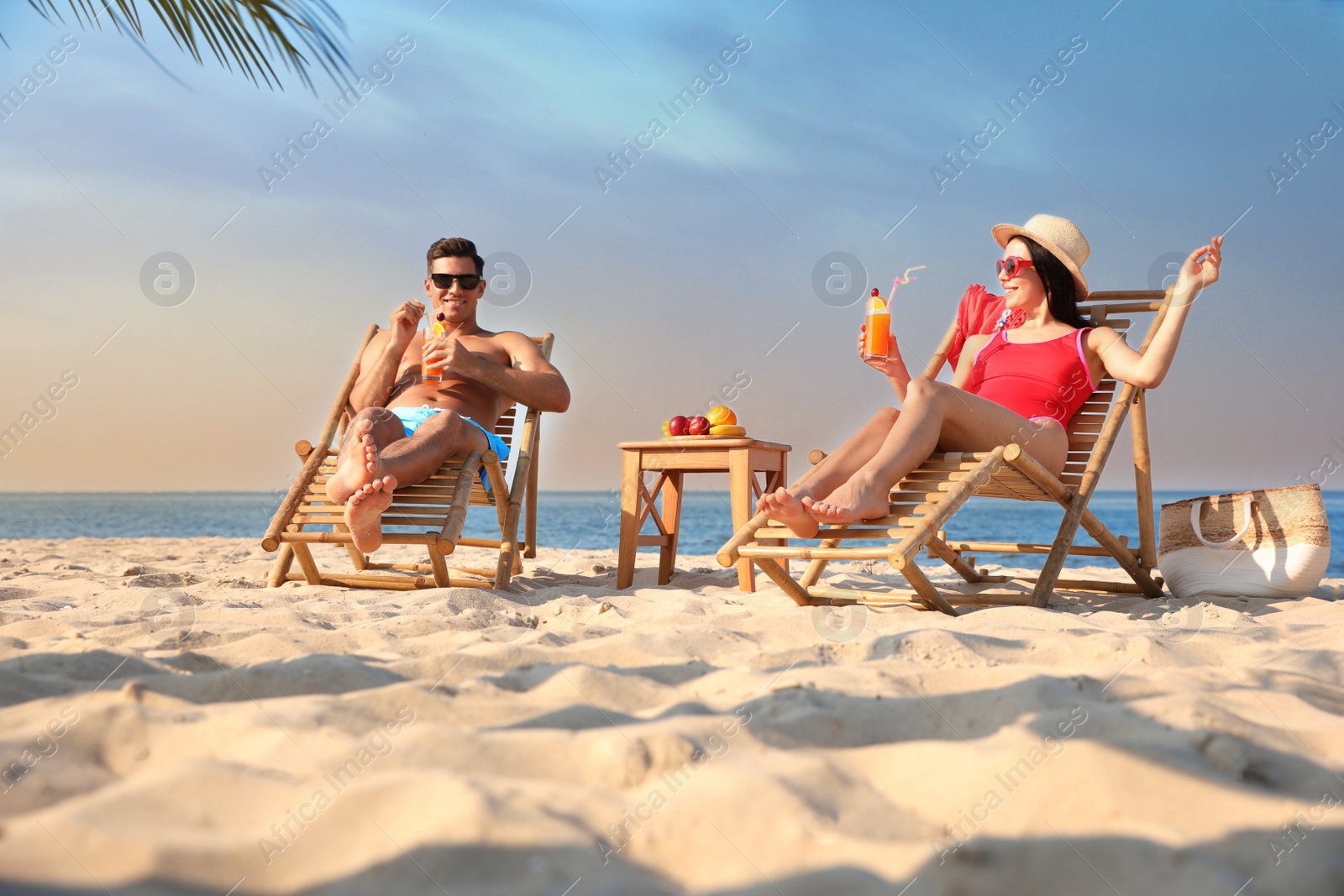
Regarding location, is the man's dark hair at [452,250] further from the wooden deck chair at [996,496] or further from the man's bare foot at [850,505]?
the man's bare foot at [850,505]

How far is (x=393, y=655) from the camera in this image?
84.0 inches

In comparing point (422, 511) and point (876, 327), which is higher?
point (876, 327)

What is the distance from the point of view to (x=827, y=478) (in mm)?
3172

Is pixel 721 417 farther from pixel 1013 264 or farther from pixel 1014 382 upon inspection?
pixel 1013 264

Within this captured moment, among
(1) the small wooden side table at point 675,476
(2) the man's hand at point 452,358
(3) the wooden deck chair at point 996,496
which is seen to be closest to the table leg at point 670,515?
(1) the small wooden side table at point 675,476

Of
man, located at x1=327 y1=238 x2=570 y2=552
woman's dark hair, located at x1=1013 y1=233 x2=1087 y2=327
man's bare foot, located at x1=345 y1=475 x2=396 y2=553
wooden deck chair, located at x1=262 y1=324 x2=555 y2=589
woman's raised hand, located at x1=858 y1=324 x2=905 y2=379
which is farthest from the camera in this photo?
woman's dark hair, located at x1=1013 y1=233 x2=1087 y2=327

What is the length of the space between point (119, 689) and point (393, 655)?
0.54 metres

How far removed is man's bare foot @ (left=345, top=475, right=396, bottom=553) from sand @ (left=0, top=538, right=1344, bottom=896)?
37.3 inches

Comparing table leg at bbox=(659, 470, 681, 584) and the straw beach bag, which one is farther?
table leg at bbox=(659, 470, 681, 584)

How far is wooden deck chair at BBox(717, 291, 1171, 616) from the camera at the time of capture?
3.04 m

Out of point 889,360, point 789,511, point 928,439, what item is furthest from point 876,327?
point 789,511

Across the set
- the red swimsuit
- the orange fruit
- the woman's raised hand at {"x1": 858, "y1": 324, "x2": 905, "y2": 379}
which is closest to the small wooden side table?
the orange fruit

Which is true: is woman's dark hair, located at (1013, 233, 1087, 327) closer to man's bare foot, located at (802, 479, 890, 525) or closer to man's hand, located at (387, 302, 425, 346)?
man's bare foot, located at (802, 479, 890, 525)

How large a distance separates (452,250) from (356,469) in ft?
4.77
